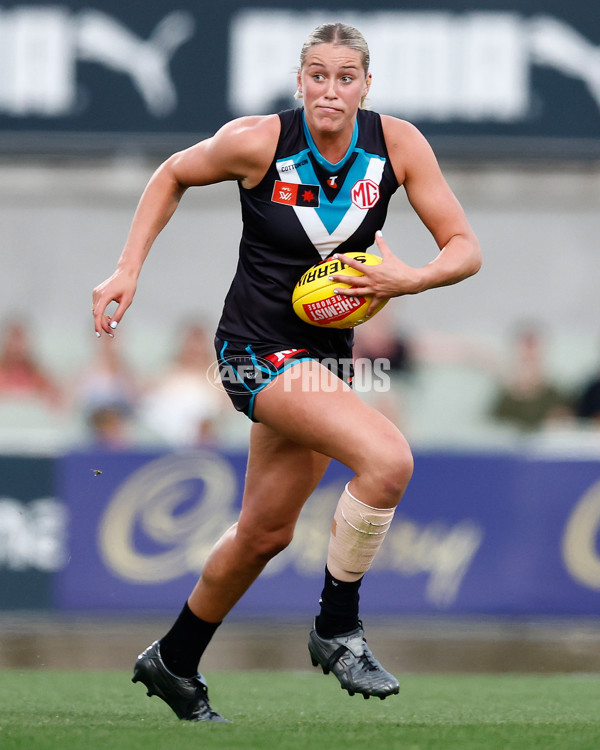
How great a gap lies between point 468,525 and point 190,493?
1.98m

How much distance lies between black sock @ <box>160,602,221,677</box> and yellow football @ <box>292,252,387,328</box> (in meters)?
1.40

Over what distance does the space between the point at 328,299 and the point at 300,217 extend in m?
0.36

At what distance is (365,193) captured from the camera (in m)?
4.88

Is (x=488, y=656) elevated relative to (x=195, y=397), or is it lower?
lower

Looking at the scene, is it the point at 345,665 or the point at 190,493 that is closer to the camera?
the point at 345,665

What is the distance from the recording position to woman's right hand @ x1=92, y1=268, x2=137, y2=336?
15.5 ft

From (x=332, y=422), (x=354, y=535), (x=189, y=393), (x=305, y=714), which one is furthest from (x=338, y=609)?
(x=189, y=393)

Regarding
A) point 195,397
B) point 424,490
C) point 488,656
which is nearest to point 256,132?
point 488,656

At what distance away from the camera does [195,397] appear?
1025cm

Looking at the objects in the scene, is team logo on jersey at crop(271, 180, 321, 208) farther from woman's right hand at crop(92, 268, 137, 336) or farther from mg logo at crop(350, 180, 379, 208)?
woman's right hand at crop(92, 268, 137, 336)

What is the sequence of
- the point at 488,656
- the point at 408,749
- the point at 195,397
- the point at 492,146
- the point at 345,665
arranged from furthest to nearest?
the point at 492,146 < the point at 195,397 < the point at 488,656 < the point at 345,665 < the point at 408,749

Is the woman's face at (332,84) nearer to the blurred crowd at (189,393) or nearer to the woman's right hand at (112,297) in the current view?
the woman's right hand at (112,297)

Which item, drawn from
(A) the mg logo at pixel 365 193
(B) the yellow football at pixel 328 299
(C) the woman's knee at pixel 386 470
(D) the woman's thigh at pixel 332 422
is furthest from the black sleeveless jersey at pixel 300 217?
(C) the woman's knee at pixel 386 470

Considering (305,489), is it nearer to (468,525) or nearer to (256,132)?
(256,132)
